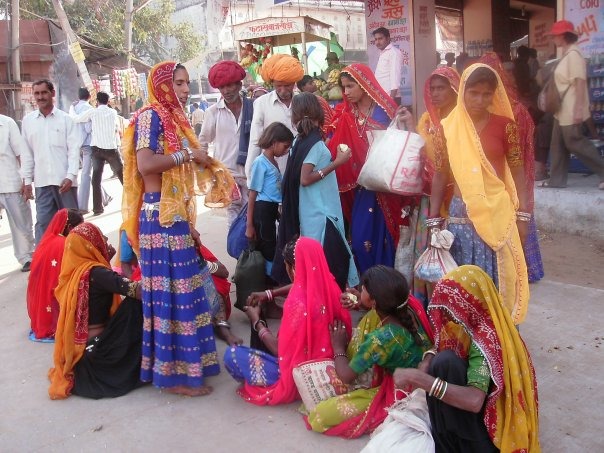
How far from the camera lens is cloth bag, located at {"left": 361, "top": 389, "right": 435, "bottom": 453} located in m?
2.35

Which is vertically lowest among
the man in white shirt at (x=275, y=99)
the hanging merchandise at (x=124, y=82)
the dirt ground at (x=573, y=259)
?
the dirt ground at (x=573, y=259)

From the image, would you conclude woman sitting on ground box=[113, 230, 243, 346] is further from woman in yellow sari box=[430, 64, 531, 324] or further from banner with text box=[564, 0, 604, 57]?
banner with text box=[564, 0, 604, 57]

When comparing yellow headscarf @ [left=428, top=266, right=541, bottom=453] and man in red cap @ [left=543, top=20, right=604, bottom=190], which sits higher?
man in red cap @ [left=543, top=20, right=604, bottom=190]

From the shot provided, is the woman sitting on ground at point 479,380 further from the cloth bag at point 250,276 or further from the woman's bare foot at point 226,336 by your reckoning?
the cloth bag at point 250,276

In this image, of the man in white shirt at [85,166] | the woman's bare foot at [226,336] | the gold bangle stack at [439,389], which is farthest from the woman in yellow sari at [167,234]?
the man in white shirt at [85,166]

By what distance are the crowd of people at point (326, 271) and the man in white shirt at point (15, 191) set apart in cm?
208

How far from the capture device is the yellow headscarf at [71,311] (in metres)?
3.60

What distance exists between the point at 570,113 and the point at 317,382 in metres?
4.54

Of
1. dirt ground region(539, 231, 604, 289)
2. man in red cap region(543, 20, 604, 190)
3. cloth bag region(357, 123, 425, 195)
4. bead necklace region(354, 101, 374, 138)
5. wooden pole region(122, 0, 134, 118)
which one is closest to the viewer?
cloth bag region(357, 123, 425, 195)

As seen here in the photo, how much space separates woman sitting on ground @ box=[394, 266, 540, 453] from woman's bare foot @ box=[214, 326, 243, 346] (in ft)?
6.30

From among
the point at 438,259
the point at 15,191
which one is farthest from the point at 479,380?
the point at 15,191

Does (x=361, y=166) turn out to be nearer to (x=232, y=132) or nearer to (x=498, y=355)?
(x=232, y=132)

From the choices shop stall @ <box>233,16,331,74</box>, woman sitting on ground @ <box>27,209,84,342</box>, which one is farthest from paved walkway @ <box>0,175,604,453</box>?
shop stall @ <box>233,16,331,74</box>

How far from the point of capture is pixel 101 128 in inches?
376
